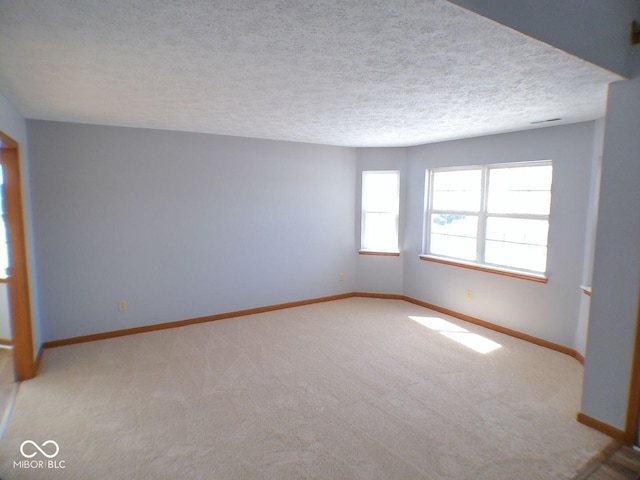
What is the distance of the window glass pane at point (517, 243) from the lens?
3984mm

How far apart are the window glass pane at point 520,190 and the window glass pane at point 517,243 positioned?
0.47 feet

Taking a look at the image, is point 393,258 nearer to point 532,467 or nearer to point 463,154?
point 463,154

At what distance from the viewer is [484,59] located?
1946mm

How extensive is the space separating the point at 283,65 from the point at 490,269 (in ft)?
11.6

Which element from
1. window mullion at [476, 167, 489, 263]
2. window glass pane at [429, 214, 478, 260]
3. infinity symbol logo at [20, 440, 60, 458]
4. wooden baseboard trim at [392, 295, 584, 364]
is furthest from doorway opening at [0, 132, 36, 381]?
window mullion at [476, 167, 489, 263]

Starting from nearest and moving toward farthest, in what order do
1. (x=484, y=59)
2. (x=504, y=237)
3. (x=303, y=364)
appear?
(x=484, y=59) < (x=303, y=364) < (x=504, y=237)

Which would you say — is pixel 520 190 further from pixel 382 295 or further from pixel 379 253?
pixel 382 295

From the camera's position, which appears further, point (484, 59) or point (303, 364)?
point (303, 364)

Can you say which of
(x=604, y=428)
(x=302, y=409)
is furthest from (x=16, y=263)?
(x=604, y=428)

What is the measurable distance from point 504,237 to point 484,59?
2.92 metres

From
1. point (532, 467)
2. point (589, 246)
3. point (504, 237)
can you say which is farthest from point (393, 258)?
point (532, 467)

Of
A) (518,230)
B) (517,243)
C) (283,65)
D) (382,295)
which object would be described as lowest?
(382,295)

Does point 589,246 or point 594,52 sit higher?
point 594,52

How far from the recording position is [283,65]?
80.7 inches
